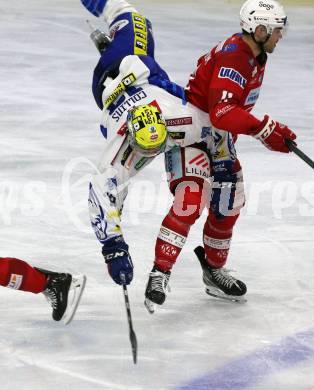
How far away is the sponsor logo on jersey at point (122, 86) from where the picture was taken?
4.63 meters

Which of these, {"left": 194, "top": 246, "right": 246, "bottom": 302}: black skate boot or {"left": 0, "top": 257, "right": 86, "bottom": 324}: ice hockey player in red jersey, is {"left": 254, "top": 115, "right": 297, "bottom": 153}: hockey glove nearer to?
{"left": 194, "top": 246, "right": 246, "bottom": 302}: black skate boot

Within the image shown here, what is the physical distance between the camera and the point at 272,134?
4.48m

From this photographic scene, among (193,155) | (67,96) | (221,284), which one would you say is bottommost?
(67,96)

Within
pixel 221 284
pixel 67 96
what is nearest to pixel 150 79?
pixel 221 284

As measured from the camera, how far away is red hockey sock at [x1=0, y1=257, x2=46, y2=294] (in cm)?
422

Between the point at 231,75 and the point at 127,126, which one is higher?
the point at 231,75

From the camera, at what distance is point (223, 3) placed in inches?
494

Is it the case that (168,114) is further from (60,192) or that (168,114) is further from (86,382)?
(60,192)

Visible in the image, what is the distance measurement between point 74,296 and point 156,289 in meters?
0.35

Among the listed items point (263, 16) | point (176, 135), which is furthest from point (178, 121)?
point (263, 16)

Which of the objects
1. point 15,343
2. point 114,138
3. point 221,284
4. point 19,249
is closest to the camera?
point 15,343

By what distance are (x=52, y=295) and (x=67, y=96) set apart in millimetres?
4041

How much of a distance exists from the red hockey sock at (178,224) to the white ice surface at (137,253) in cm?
28

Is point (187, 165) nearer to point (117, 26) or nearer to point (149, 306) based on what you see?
point (149, 306)
